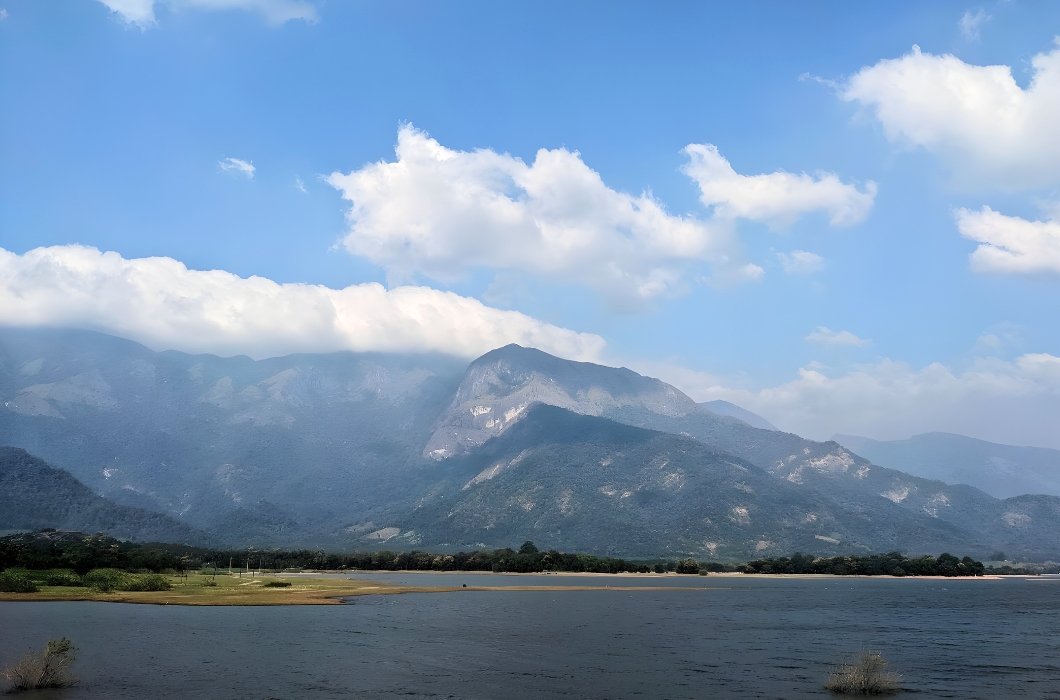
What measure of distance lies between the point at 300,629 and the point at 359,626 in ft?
24.2

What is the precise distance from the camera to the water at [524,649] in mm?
57188

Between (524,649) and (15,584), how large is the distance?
348 feet

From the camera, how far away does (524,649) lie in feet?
257

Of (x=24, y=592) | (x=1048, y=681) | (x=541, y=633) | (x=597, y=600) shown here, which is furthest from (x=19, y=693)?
(x=597, y=600)

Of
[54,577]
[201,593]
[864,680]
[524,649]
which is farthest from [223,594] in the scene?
[864,680]

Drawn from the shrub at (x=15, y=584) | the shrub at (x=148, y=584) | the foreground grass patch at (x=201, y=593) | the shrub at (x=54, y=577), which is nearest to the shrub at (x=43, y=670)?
the foreground grass patch at (x=201, y=593)

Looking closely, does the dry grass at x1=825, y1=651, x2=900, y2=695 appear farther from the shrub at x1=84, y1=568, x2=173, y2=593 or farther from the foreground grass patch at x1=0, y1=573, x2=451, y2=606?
the shrub at x1=84, y1=568, x2=173, y2=593

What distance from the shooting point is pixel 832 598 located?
16612cm

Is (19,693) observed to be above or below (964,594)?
above

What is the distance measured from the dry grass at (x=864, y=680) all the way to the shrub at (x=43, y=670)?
54.8m

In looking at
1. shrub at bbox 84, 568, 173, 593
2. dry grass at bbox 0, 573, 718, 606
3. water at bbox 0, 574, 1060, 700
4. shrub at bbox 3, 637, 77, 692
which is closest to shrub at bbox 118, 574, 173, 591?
shrub at bbox 84, 568, 173, 593

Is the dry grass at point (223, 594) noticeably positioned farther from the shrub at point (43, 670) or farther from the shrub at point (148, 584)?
the shrub at point (43, 670)

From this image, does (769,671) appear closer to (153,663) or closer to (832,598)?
(153,663)

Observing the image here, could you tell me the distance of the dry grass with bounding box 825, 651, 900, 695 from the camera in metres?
56.2
